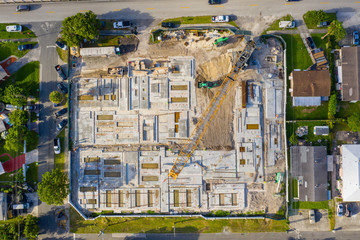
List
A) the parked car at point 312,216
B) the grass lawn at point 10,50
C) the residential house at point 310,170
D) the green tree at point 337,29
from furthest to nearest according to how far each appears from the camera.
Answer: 1. the grass lawn at point 10,50
2. the parked car at point 312,216
3. the residential house at point 310,170
4. the green tree at point 337,29

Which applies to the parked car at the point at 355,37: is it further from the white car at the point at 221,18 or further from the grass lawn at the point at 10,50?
the grass lawn at the point at 10,50

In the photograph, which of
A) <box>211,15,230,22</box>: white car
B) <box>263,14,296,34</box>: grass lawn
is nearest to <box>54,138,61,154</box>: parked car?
<box>211,15,230,22</box>: white car

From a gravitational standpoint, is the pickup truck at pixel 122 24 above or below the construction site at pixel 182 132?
above

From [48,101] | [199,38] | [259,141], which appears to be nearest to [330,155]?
[259,141]

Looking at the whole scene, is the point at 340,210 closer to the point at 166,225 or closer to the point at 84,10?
the point at 166,225

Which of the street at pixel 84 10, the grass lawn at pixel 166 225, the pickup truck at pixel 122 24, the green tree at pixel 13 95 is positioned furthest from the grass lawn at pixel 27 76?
the grass lawn at pixel 166 225

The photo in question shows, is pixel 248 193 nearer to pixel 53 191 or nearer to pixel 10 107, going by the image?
pixel 53 191
